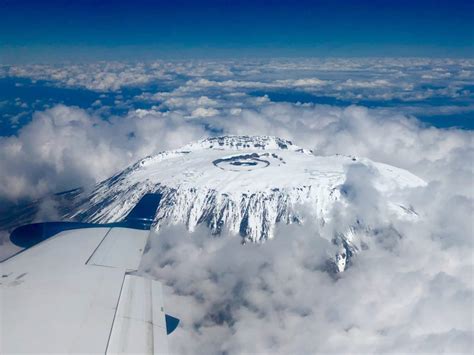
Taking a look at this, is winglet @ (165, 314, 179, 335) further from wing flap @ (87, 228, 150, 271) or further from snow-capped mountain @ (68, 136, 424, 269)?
snow-capped mountain @ (68, 136, 424, 269)

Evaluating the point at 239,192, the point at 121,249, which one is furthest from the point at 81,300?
the point at 239,192

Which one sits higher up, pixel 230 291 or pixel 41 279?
pixel 41 279

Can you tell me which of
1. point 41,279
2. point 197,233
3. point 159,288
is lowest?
point 197,233

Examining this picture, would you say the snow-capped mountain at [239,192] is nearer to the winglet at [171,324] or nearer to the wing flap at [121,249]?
the wing flap at [121,249]

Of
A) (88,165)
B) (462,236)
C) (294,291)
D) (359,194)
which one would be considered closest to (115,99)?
(88,165)

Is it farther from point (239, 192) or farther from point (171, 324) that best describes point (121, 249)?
point (239, 192)

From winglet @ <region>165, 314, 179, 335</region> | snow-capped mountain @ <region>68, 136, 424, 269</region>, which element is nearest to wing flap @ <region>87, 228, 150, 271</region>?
winglet @ <region>165, 314, 179, 335</region>

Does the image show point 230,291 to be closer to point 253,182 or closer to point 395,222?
point 253,182
